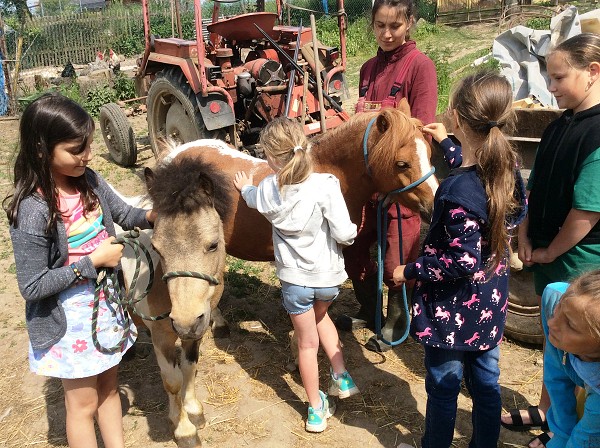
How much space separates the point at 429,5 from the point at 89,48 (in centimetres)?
1408

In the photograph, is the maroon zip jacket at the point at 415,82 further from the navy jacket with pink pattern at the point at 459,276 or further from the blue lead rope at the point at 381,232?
the navy jacket with pink pattern at the point at 459,276

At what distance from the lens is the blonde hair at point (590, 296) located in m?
1.37

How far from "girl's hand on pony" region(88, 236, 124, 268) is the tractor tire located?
147 inches

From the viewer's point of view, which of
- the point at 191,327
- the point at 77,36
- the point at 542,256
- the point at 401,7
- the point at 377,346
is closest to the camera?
the point at 191,327

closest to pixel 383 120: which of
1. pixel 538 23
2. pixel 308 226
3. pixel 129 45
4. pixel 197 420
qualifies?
pixel 308 226

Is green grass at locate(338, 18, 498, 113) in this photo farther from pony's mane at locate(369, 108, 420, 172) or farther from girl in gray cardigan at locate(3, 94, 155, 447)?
girl in gray cardigan at locate(3, 94, 155, 447)

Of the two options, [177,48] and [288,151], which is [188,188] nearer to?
[288,151]

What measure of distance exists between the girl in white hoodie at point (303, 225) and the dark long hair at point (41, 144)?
909mm

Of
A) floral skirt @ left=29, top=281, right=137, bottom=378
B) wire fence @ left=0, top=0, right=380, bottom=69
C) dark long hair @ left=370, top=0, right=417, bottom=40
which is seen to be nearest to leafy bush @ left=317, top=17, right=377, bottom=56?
wire fence @ left=0, top=0, right=380, bottom=69

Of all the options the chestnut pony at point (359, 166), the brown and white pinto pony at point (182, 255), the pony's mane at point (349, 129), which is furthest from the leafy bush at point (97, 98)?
the brown and white pinto pony at point (182, 255)

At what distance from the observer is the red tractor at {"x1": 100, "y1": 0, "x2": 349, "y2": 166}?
570cm

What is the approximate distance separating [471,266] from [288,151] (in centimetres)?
100

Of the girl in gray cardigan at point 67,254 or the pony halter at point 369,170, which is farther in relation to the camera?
the pony halter at point 369,170

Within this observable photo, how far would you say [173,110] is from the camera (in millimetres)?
6539
